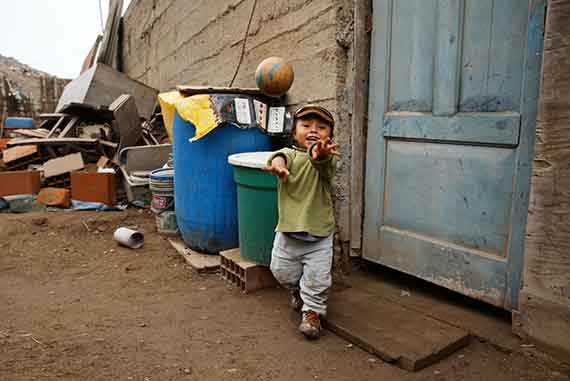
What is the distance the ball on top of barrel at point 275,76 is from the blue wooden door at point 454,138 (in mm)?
638

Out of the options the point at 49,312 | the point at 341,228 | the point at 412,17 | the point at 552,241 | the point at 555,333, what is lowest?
the point at 49,312

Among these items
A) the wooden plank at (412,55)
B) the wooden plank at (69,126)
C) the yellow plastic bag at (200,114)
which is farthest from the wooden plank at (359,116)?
the wooden plank at (69,126)

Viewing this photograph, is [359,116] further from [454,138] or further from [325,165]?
[325,165]

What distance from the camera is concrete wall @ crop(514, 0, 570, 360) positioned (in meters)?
1.83

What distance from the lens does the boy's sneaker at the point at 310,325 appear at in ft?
7.39

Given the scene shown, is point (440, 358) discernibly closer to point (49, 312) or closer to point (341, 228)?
point (341, 228)

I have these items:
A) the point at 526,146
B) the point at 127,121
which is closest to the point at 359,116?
the point at 526,146

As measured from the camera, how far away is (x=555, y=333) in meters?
1.95

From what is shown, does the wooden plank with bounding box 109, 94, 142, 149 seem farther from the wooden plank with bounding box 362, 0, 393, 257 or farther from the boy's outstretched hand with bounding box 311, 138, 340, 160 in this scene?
the boy's outstretched hand with bounding box 311, 138, 340, 160

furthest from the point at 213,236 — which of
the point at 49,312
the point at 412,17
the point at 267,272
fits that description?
the point at 412,17

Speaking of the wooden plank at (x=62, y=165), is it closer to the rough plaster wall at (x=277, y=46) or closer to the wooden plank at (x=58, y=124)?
the wooden plank at (x=58, y=124)

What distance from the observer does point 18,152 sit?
607 centimetres

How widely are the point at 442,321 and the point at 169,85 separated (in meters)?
6.43

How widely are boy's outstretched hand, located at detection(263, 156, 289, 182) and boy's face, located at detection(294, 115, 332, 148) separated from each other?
15 cm
